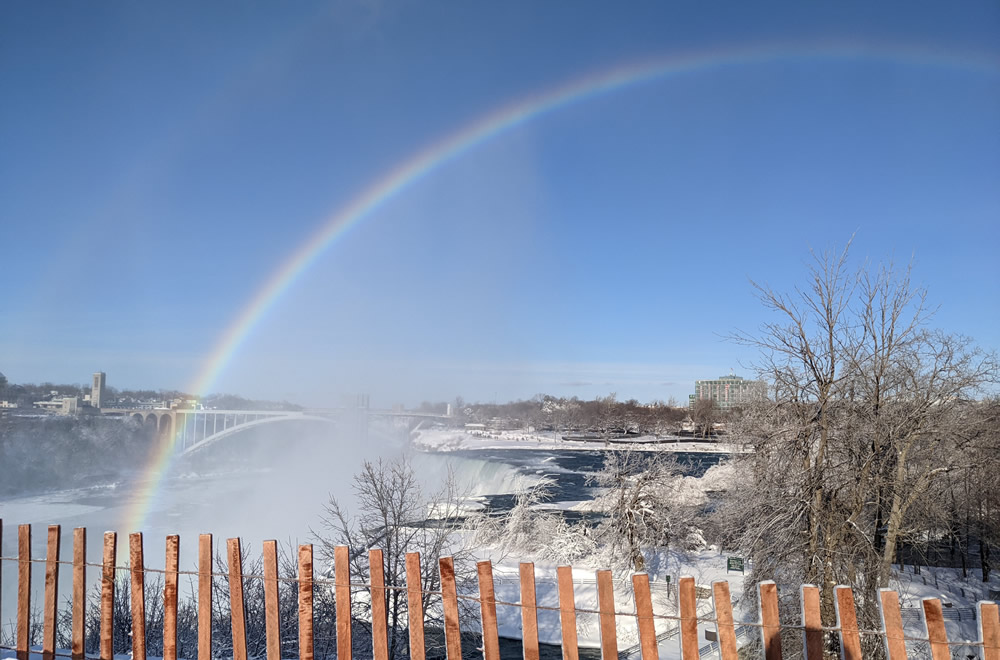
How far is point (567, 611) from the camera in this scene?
2.87 meters

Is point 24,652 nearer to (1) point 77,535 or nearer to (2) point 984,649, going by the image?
(1) point 77,535

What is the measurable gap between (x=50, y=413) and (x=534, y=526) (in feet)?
208

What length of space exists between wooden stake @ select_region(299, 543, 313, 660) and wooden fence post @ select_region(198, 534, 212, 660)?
1.80 ft

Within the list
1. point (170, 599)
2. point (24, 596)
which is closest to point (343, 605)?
point (170, 599)

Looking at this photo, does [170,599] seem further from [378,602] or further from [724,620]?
[724,620]

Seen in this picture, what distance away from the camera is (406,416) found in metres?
80.4

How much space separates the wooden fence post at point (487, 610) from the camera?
118 inches

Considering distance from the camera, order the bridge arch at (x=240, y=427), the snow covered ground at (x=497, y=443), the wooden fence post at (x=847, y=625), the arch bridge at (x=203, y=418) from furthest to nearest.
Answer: the snow covered ground at (x=497, y=443)
the arch bridge at (x=203, y=418)
the bridge arch at (x=240, y=427)
the wooden fence post at (x=847, y=625)

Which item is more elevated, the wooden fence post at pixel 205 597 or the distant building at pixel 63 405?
the distant building at pixel 63 405

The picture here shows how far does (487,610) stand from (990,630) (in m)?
2.09

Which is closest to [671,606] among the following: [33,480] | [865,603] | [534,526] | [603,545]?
[603,545]

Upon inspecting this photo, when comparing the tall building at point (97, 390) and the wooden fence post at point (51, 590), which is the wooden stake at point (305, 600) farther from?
the tall building at point (97, 390)

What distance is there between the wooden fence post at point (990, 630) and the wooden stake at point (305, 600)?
294 cm

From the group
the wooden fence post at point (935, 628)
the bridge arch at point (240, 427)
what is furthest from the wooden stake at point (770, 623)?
the bridge arch at point (240, 427)
